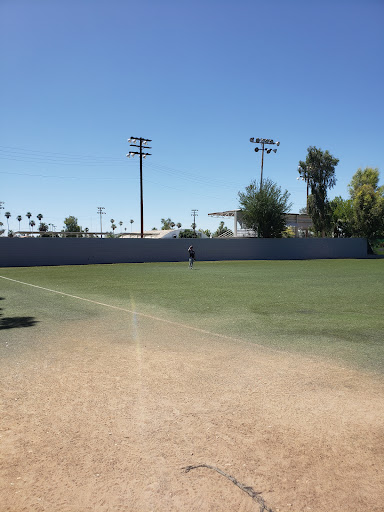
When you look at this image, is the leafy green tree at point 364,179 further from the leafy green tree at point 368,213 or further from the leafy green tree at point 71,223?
the leafy green tree at point 71,223

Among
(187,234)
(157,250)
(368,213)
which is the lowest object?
(157,250)

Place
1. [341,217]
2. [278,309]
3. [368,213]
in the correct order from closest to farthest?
[278,309]
[368,213]
[341,217]

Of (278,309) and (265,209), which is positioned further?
(265,209)

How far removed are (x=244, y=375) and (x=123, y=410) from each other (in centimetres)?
186

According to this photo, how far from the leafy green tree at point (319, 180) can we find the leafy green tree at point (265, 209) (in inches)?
461

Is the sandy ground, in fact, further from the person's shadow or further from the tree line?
the tree line

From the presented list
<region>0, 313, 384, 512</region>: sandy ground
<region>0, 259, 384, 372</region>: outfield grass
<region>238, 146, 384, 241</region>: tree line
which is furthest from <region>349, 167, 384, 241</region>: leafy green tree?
<region>0, 313, 384, 512</region>: sandy ground

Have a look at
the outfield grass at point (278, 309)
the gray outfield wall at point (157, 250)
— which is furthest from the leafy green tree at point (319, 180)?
the outfield grass at point (278, 309)

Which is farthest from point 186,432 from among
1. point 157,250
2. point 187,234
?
point 187,234

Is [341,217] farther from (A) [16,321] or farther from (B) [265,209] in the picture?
(A) [16,321]

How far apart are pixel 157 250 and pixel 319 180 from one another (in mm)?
33528

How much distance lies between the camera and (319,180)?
61.9 metres

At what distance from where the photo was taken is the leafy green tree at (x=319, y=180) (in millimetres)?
61312

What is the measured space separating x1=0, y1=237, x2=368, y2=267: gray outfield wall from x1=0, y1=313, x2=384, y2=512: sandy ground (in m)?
29.4
